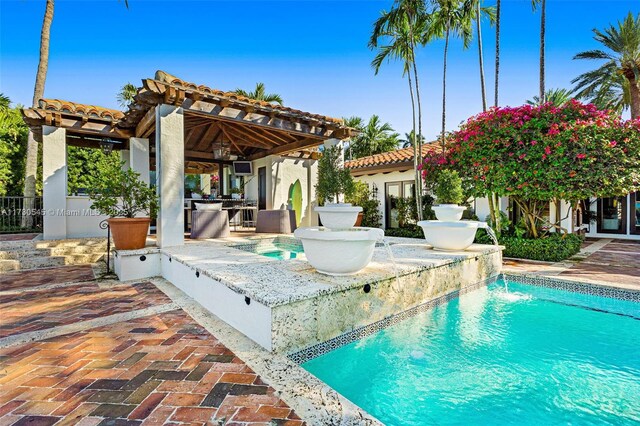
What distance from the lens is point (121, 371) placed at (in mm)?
2309

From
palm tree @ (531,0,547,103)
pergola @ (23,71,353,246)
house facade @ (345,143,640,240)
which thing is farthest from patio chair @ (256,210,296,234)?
palm tree @ (531,0,547,103)

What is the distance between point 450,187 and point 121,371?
7688 millimetres

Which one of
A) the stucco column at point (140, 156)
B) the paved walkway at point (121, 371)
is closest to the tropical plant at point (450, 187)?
the paved walkway at point (121, 371)

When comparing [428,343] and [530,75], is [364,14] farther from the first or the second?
[428,343]

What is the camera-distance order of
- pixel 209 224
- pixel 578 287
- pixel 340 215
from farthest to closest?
1. pixel 340 215
2. pixel 209 224
3. pixel 578 287

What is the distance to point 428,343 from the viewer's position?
3.24 m

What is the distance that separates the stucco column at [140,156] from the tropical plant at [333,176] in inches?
195

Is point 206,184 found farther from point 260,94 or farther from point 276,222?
point 276,222

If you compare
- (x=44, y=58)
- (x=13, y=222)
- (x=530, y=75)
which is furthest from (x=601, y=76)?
(x=13, y=222)

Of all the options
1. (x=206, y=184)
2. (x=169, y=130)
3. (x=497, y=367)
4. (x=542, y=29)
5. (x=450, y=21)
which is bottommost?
(x=497, y=367)

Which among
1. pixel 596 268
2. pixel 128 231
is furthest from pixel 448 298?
pixel 128 231

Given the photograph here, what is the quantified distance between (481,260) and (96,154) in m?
16.2

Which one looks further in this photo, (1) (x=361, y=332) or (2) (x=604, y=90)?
(2) (x=604, y=90)

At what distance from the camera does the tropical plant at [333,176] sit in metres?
8.97
